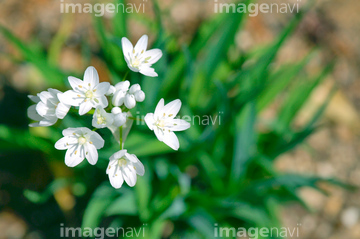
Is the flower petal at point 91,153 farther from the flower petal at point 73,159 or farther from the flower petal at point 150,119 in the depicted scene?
the flower petal at point 150,119

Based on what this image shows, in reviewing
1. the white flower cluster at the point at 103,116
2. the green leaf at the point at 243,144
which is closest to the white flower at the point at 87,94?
the white flower cluster at the point at 103,116

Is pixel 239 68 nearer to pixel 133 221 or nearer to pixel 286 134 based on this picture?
pixel 286 134

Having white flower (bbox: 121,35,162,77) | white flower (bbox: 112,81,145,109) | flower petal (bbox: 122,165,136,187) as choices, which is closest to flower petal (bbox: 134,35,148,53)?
white flower (bbox: 121,35,162,77)

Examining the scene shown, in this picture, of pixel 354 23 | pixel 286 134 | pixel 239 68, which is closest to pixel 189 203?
pixel 286 134

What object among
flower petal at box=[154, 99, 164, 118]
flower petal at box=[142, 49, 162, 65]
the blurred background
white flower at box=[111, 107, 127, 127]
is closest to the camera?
white flower at box=[111, 107, 127, 127]

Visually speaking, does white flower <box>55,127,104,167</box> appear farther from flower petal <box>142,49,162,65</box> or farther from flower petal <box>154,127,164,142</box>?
flower petal <box>142,49,162,65</box>
